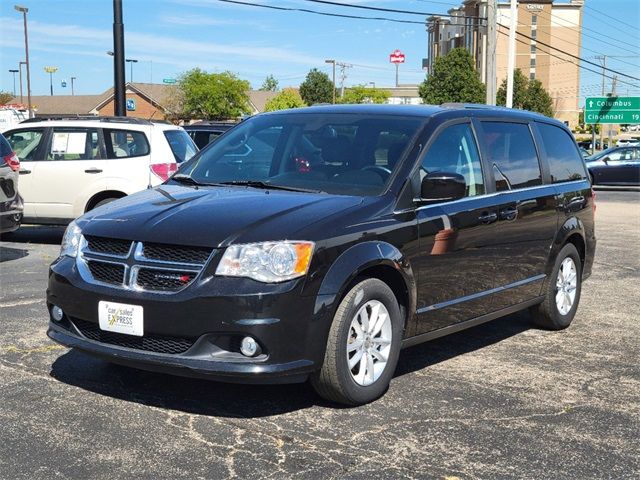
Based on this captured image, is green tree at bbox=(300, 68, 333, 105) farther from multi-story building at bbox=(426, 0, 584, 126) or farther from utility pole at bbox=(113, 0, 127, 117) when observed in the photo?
utility pole at bbox=(113, 0, 127, 117)

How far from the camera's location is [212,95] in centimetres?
8275

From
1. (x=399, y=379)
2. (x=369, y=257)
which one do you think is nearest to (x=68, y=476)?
(x=369, y=257)

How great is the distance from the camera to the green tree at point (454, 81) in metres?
66.9

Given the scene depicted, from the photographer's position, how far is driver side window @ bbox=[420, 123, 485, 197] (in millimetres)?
5371

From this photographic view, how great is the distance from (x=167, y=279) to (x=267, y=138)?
1.77 meters

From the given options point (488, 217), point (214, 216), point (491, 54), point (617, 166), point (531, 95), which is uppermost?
point (531, 95)

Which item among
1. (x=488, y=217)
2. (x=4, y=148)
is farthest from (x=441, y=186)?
(x=4, y=148)

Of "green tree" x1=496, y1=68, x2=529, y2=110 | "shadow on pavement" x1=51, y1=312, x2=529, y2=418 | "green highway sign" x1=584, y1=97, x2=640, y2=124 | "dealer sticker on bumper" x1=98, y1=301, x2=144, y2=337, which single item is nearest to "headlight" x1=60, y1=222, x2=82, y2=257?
"dealer sticker on bumper" x1=98, y1=301, x2=144, y2=337

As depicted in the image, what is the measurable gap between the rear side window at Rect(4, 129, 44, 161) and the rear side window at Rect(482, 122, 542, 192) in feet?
24.7

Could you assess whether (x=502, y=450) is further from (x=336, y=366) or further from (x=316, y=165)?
(x=316, y=165)

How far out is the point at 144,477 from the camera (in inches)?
144

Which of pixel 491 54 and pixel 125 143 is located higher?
pixel 491 54

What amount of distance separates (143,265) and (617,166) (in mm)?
27396

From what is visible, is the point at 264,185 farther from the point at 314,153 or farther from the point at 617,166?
the point at 617,166
